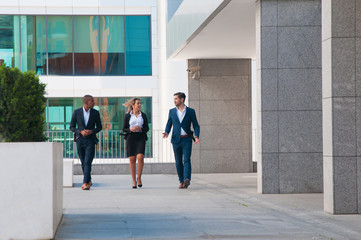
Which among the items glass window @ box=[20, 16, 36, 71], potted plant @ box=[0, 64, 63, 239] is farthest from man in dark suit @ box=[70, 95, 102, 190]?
glass window @ box=[20, 16, 36, 71]

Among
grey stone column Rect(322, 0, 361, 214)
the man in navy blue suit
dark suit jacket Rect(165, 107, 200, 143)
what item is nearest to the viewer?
grey stone column Rect(322, 0, 361, 214)

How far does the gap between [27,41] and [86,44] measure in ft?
8.36

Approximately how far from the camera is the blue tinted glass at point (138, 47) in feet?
93.9

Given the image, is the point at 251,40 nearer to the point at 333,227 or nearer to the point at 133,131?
the point at 133,131

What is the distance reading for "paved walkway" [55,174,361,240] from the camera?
679 cm

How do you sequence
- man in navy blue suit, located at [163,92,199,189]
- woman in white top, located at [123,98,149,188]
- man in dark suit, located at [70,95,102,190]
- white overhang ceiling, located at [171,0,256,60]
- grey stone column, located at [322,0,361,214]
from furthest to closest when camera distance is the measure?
1. woman in white top, located at [123,98,149,188]
2. man in navy blue suit, located at [163,92,199,189]
3. man in dark suit, located at [70,95,102,190]
4. white overhang ceiling, located at [171,0,256,60]
5. grey stone column, located at [322,0,361,214]

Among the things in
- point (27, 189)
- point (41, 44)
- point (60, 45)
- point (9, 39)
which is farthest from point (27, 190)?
point (9, 39)

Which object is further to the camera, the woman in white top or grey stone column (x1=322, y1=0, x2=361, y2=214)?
the woman in white top

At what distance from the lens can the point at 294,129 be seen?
11539mm

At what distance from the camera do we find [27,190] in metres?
6.29

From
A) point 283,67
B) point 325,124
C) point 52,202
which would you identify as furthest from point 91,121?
point 52,202

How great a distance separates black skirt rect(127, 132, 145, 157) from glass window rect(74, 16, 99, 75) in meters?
15.7

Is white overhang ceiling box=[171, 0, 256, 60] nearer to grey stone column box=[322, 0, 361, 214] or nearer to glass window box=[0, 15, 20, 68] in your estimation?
grey stone column box=[322, 0, 361, 214]

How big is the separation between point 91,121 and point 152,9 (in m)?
16.5
